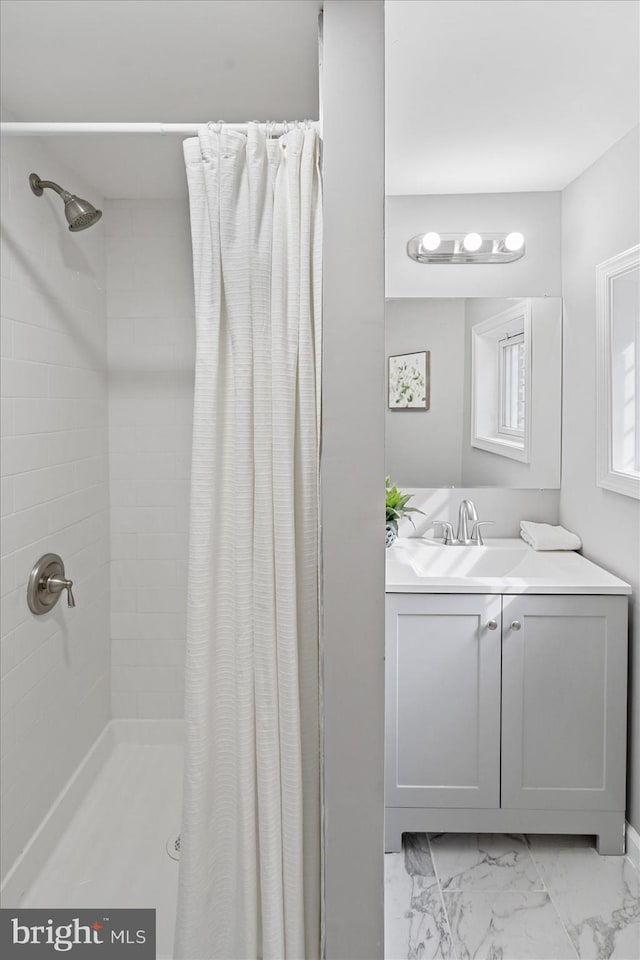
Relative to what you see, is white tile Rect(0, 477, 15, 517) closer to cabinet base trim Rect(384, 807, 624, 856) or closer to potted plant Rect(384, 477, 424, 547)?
potted plant Rect(384, 477, 424, 547)

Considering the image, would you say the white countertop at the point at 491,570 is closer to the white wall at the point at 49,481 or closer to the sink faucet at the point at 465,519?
the sink faucet at the point at 465,519

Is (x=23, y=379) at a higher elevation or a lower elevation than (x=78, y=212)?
lower

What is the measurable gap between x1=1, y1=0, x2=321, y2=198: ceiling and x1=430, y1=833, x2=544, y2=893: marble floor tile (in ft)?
7.54

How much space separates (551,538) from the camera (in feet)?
9.33

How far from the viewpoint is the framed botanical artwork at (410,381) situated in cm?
305

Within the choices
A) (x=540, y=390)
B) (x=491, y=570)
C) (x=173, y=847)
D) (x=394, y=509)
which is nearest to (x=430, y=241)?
(x=540, y=390)

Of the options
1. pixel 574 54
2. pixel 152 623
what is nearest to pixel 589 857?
pixel 152 623

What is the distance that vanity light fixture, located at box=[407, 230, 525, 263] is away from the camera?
2.97 metres

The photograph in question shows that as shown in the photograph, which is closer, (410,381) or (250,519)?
(250,519)

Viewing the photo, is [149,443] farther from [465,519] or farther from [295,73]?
[295,73]

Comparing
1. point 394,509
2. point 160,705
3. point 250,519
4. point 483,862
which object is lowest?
point 483,862

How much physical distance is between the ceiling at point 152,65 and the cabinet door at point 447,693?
1568 millimetres

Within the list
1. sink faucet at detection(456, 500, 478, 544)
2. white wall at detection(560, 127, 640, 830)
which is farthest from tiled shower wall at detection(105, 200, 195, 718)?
white wall at detection(560, 127, 640, 830)

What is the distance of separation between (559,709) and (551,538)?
2.45 ft
